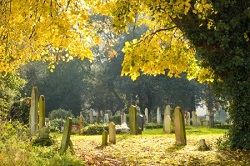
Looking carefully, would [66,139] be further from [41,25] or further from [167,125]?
[167,125]

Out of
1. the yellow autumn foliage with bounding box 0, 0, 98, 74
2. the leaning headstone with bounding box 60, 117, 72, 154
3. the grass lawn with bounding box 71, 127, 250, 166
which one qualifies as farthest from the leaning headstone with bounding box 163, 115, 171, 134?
the leaning headstone with bounding box 60, 117, 72, 154

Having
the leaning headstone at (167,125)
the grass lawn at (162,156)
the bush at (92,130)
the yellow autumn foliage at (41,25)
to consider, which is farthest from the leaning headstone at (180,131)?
the bush at (92,130)

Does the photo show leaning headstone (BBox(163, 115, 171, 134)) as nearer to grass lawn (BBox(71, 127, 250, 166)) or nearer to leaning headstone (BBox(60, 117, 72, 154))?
grass lawn (BBox(71, 127, 250, 166))

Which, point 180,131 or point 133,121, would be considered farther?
point 133,121

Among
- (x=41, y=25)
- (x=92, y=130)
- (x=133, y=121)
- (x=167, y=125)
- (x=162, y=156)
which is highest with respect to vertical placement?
(x=41, y=25)

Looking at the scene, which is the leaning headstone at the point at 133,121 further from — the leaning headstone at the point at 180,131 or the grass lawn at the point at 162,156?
the grass lawn at the point at 162,156

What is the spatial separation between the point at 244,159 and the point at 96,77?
4501 centimetres

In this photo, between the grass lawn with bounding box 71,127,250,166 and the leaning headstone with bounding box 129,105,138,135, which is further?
the leaning headstone with bounding box 129,105,138,135

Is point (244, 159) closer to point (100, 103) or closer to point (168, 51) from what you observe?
point (168, 51)

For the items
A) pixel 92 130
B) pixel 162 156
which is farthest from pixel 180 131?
pixel 92 130

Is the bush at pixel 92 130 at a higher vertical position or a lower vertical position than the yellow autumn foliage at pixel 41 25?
lower

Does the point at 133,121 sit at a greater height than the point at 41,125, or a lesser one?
greater

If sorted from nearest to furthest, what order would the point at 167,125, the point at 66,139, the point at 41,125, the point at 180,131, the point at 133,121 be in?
the point at 66,139 → the point at 180,131 → the point at 41,125 → the point at 133,121 → the point at 167,125

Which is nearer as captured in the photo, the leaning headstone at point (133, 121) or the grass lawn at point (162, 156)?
the grass lawn at point (162, 156)
